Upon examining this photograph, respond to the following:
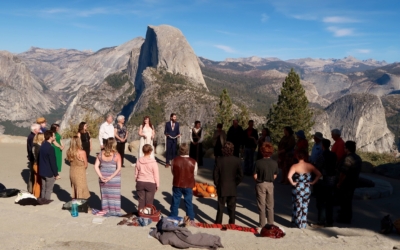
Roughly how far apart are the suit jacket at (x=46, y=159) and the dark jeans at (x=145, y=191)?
7.57 feet

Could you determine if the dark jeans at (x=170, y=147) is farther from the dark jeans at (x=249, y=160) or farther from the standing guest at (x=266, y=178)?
the standing guest at (x=266, y=178)

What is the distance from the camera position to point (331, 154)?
328 inches

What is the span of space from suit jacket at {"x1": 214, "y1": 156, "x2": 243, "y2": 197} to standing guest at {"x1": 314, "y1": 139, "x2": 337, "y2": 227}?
6.05ft

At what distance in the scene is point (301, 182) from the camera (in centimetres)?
788

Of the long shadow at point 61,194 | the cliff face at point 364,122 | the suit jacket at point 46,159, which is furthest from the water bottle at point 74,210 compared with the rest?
the cliff face at point 364,122

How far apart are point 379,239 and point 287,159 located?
185 inches

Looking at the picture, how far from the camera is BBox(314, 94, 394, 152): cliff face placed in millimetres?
180500

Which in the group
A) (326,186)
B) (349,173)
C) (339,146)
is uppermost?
(339,146)

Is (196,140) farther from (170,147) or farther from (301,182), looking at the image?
(301,182)

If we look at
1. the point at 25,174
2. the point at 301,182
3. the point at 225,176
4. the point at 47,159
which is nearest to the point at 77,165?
the point at 47,159

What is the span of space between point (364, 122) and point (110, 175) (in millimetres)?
196937

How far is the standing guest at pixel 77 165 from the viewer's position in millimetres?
8719

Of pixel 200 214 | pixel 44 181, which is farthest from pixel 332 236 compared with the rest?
pixel 44 181


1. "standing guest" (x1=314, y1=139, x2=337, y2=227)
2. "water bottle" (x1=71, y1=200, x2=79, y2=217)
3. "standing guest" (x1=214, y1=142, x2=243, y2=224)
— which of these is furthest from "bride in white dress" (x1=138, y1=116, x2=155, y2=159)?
"standing guest" (x1=314, y1=139, x2=337, y2=227)
